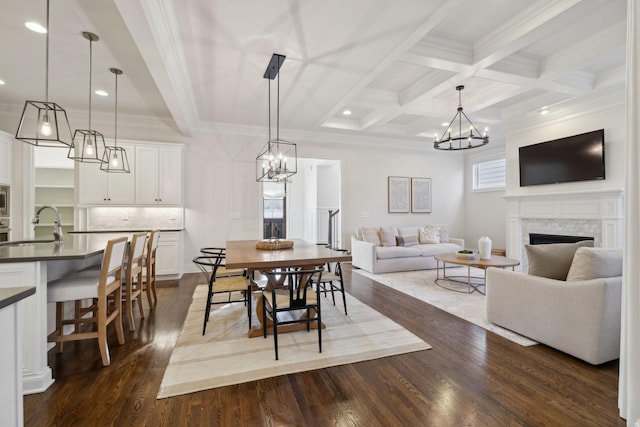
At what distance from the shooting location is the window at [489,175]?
7.04 m

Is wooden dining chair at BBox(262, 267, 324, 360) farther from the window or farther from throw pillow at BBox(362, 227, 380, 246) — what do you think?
the window

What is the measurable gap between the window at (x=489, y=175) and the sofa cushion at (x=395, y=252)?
10.2ft

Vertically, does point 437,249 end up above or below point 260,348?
above

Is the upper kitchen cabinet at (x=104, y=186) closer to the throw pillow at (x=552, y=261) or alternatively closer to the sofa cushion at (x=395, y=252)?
the sofa cushion at (x=395, y=252)

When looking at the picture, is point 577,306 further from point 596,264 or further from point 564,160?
point 564,160

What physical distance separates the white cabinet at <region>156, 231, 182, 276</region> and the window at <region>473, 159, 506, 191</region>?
709 centimetres

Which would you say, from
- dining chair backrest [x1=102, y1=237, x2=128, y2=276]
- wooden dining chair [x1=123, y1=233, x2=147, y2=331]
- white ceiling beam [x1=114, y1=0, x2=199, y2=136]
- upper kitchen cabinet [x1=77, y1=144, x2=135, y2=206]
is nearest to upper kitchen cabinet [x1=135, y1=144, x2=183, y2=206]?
upper kitchen cabinet [x1=77, y1=144, x2=135, y2=206]

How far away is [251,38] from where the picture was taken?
296 cm

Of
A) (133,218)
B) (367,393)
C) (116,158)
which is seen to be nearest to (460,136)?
(367,393)

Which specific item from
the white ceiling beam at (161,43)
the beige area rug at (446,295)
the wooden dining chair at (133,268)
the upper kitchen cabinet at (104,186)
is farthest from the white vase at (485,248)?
the upper kitchen cabinet at (104,186)

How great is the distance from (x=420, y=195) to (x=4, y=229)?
26.0 feet

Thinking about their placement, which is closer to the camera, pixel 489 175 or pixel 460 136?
pixel 460 136

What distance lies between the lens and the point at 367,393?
1892 millimetres

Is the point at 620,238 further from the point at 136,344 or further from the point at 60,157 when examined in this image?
the point at 60,157
